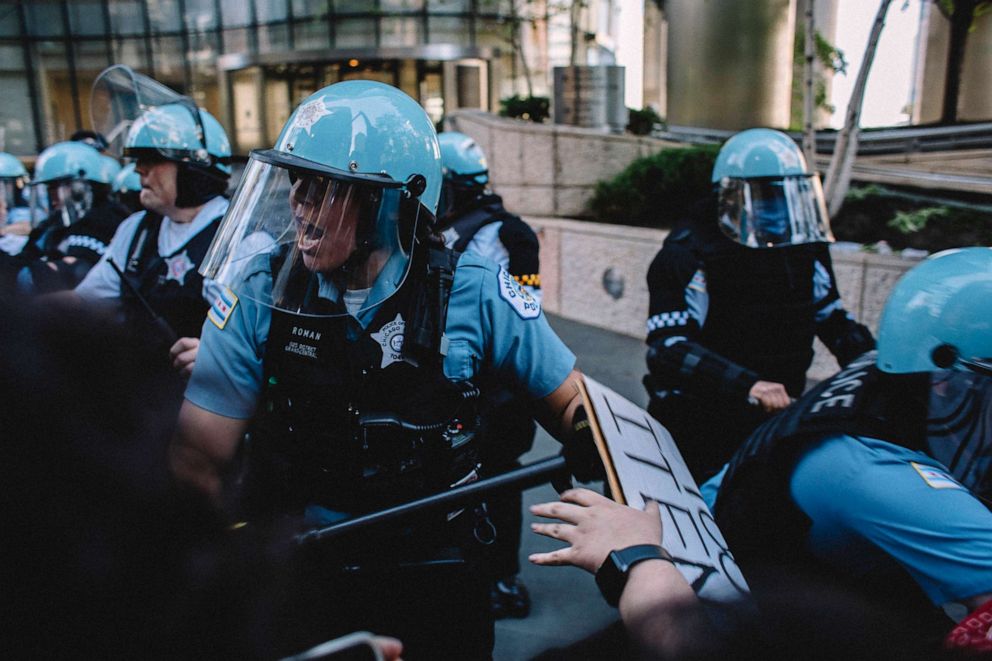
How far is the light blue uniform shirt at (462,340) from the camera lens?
71.0 inches

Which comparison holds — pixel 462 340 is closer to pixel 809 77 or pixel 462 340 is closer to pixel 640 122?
pixel 809 77

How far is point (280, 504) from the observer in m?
1.47

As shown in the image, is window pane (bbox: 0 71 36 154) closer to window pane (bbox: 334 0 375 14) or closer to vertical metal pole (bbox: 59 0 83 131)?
vertical metal pole (bbox: 59 0 83 131)

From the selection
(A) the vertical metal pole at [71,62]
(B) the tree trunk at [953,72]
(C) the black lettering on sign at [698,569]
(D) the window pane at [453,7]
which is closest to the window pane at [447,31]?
(D) the window pane at [453,7]

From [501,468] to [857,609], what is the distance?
2.71m

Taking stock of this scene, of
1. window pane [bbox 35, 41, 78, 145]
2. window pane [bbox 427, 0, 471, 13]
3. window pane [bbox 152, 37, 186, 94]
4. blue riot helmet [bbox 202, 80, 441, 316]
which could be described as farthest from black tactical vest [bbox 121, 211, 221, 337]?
window pane [bbox 35, 41, 78, 145]

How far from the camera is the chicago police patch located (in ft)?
6.36

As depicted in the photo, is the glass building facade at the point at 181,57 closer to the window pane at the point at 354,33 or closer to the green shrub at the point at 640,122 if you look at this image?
the window pane at the point at 354,33

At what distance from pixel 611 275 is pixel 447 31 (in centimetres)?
1543

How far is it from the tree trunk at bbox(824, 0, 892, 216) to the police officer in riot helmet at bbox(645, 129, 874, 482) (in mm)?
4170

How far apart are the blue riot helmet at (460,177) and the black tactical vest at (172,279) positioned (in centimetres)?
114

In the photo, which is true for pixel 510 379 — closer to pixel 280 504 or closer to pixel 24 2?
pixel 280 504

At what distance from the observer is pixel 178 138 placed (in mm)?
3387

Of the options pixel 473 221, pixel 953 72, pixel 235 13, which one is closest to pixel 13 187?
pixel 473 221
